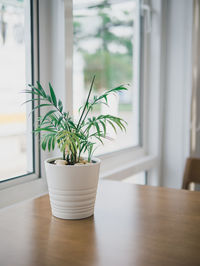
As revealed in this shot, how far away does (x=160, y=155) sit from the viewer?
7.43ft

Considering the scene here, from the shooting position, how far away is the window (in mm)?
1287

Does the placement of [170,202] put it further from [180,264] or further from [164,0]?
[164,0]

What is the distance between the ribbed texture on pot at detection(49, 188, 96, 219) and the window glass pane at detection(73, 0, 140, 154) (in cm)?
76

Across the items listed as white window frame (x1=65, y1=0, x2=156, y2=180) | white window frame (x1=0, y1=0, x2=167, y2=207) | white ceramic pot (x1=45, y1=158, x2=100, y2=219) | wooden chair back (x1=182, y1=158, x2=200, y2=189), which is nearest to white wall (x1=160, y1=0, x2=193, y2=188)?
white window frame (x1=0, y1=0, x2=167, y2=207)

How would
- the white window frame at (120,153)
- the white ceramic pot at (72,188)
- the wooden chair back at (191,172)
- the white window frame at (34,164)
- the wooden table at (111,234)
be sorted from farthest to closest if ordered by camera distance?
the wooden chair back at (191,172), the white window frame at (120,153), the white window frame at (34,164), the white ceramic pot at (72,188), the wooden table at (111,234)

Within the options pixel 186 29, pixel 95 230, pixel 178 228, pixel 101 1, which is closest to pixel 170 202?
pixel 178 228

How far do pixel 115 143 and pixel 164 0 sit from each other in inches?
39.6

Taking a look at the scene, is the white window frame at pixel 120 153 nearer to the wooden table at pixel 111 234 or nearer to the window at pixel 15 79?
the window at pixel 15 79

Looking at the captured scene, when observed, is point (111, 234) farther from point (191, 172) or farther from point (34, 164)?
point (191, 172)

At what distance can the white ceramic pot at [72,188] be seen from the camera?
35.6 inches

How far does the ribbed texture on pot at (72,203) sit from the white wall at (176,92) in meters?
1.40

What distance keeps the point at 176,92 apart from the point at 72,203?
4.90ft

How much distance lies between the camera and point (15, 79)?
1335 millimetres

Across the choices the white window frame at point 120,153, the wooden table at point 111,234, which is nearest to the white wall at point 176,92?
the white window frame at point 120,153
